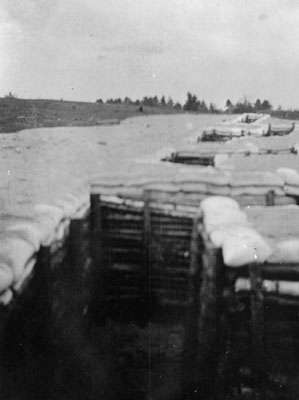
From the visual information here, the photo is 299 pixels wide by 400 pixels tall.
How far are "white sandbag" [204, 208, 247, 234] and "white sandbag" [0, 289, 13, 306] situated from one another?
171 centimetres

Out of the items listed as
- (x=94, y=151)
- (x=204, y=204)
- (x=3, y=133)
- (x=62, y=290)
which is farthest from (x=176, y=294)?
(x=3, y=133)

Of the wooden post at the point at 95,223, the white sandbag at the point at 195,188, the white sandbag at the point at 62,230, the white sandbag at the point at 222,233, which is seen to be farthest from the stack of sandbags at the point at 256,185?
the white sandbag at the point at 62,230

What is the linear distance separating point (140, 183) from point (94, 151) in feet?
9.17

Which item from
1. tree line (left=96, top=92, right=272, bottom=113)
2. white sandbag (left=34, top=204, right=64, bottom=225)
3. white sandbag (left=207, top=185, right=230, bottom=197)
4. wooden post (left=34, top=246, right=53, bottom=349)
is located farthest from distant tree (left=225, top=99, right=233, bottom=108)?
wooden post (left=34, top=246, right=53, bottom=349)

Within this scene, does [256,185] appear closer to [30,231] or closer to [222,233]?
[222,233]

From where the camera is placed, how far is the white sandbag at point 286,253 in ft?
10.1

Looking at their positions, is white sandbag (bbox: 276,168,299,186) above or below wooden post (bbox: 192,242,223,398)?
above

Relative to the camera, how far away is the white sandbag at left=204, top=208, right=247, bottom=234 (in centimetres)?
370

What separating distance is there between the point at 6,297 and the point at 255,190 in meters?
3.05

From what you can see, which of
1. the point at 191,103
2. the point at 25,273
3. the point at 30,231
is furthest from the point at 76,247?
the point at 191,103

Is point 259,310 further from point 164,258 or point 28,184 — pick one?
point 28,184

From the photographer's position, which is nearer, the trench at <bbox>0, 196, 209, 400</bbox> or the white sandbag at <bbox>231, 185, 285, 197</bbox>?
the trench at <bbox>0, 196, 209, 400</bbox>

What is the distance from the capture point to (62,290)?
12.3ft

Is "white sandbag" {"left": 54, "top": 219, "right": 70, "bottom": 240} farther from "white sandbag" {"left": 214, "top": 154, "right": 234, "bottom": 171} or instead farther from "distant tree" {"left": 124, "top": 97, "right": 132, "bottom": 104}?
"distant tree" {"left": 124, "top": 97, "right": 132, "bottom": 104}
